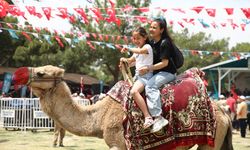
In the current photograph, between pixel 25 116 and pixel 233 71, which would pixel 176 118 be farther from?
pixel 233 71

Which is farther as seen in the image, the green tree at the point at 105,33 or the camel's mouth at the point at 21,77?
the green tree at the point at 105,33

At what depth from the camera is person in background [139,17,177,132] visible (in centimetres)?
592

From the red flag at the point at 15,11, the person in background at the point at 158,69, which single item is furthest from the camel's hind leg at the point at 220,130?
the red flag at the point at 15,11

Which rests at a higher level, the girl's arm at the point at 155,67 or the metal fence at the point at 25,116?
the girl's arm at the point at 155,67

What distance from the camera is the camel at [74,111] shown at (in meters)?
5.96

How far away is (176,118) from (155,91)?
1.56 ft

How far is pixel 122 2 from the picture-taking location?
36.9 m

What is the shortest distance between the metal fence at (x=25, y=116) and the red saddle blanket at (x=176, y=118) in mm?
12775

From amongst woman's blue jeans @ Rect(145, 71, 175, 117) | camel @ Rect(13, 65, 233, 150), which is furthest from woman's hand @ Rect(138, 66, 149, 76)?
camel @ Rect(13, 65, 233, 150)

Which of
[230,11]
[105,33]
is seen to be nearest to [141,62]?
[230,11]

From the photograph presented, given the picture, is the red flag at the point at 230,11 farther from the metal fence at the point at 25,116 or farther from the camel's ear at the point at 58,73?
the camel's ear at the point at 58,73

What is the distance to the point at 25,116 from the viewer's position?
62.8 feet

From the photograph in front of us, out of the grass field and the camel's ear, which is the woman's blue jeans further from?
the grass field

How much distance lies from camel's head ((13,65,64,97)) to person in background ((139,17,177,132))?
1151mm
